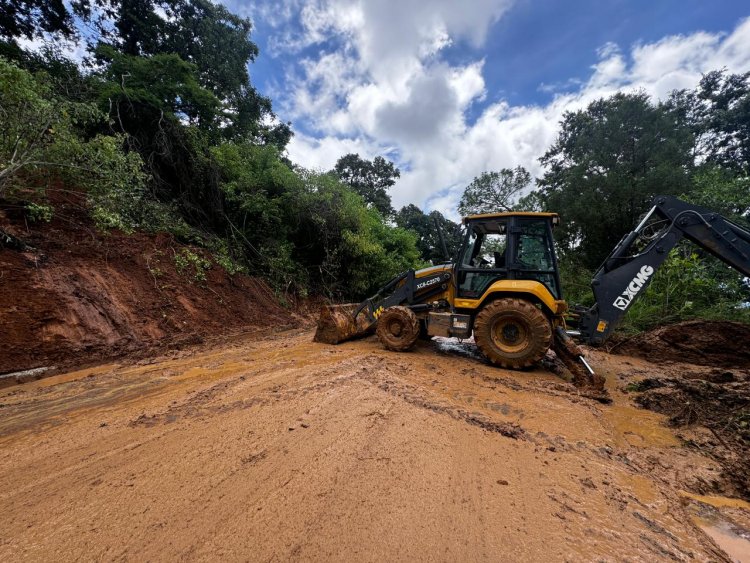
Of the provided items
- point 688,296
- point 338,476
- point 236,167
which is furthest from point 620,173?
point 338,476

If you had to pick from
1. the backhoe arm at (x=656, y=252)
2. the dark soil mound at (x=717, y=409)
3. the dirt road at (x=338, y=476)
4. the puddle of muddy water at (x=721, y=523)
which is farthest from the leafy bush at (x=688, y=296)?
the puddle of muddy water at (x=721, y=523)

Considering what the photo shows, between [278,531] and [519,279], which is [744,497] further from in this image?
[519,279]

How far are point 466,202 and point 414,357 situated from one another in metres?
20.7

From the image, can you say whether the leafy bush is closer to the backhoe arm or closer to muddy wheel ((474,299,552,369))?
the backhoe arm

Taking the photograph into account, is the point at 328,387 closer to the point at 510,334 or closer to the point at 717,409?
the point at 510,334

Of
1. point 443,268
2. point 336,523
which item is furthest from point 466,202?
point 336,523

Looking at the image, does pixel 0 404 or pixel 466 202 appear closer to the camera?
pixel 0 404

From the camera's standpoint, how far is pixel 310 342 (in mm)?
6043

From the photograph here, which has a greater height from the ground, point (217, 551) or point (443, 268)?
point (443, 268)

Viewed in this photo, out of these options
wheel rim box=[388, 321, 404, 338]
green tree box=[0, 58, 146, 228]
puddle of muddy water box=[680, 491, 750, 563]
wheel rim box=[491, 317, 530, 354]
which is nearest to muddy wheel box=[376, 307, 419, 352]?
wheel rim box=[388, 321, 404, 338]

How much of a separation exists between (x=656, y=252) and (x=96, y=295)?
30.2 ft

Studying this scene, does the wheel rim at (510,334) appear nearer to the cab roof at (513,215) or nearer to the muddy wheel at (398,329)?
the muddy wheel at (398,329)

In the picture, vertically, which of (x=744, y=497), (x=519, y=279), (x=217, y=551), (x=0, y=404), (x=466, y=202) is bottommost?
(x=0, y=404)

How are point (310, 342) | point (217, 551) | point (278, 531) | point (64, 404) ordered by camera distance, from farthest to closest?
point (310, 342) < point (64, 404) < point (278, 531) < point (217, 551)
